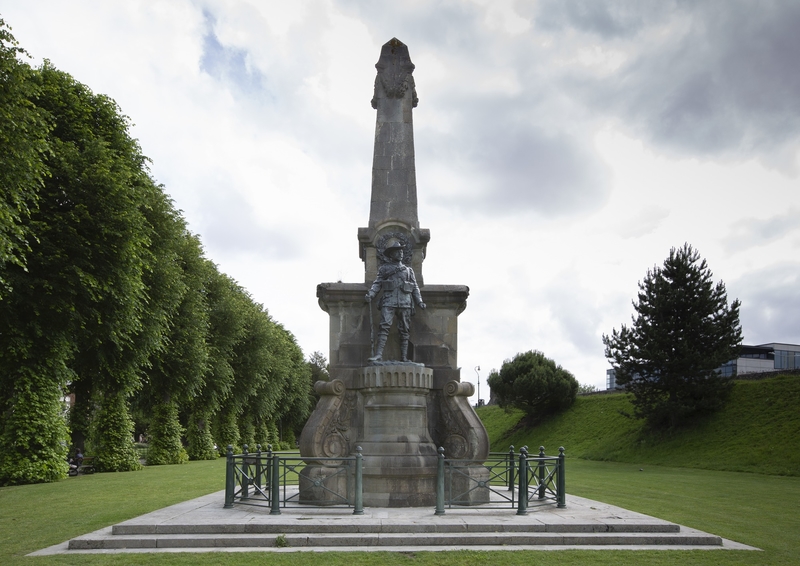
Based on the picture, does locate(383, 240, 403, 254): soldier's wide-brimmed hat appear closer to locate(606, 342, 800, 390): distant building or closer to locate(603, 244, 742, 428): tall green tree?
locate(603, 244, 742, 428): tall green tree

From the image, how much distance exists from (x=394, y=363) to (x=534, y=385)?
41.0m

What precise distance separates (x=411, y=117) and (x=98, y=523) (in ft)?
34.6

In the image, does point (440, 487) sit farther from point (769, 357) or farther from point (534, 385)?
point (769, 357)

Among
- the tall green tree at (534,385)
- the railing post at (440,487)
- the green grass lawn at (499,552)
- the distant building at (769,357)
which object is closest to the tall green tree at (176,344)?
the green grass lawn at (499,552)

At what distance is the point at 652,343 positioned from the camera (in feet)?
127

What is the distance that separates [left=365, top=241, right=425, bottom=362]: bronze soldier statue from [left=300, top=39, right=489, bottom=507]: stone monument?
0.07 feet

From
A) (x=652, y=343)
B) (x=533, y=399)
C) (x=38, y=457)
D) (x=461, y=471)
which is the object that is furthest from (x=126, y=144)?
(x=533, y=399)

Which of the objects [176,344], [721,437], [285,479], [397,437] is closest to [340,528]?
[285,479]

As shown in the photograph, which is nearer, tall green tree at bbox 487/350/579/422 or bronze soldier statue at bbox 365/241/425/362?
bronze soldier statue at bbox 365/241/425/362

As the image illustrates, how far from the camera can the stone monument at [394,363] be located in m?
13.4

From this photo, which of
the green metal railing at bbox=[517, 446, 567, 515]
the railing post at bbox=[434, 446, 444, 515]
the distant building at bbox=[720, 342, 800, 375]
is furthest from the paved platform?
the distant building at bbox=[720, 342, 800, 375]

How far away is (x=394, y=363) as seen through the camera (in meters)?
13.9

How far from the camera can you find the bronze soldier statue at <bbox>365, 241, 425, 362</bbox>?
14195 mm

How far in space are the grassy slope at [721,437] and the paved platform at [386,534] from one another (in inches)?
827
